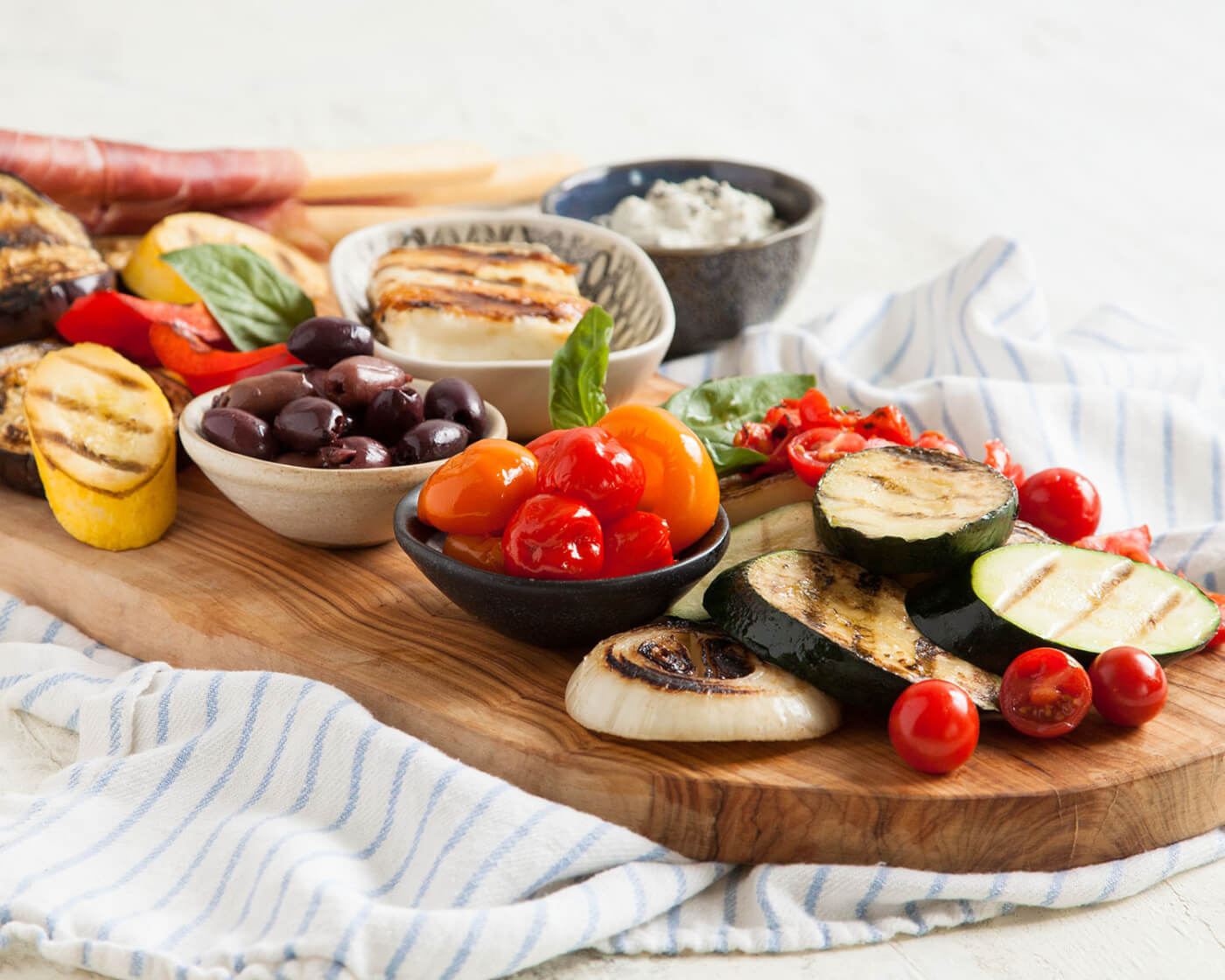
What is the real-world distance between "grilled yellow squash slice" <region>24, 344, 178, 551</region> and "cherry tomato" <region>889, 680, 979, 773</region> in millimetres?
1575

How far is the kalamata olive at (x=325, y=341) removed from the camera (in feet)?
8.98

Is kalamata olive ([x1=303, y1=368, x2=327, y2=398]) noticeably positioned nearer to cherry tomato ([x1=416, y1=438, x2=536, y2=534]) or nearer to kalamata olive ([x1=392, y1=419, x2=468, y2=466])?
kalamata olive ([x1=392, y1=419, x2=468, y2=466])

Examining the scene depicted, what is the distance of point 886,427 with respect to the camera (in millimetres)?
2748

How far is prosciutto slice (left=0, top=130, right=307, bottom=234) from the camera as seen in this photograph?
143 inches

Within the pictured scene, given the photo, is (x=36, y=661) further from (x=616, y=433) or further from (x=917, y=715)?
(x=917, y=715)

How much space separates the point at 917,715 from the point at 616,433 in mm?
689

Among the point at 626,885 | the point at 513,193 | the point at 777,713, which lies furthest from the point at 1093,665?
the point at 513,193

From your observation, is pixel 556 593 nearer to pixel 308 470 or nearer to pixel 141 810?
pixel 308 470

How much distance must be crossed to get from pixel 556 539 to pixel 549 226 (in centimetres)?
177

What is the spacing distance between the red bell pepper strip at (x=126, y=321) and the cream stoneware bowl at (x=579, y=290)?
344 mm

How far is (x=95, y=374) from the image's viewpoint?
2.75m

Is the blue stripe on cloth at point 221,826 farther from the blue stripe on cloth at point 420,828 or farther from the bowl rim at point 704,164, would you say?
the bowl rim at point 704,164

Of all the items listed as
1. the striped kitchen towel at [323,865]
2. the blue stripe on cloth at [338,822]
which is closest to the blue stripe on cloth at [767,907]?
the striped kitchen towel at [323,865]

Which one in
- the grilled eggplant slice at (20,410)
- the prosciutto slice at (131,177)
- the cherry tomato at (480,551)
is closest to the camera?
the cherry tomato at (480,551)
